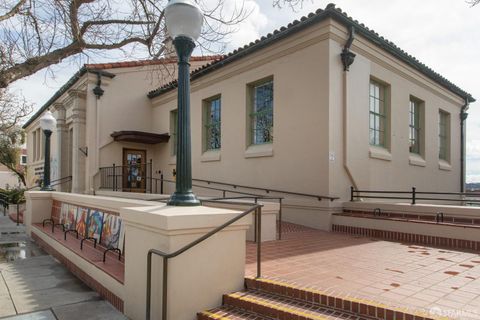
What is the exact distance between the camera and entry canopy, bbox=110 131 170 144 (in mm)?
13656

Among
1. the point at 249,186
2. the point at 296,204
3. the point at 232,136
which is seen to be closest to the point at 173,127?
the point at 232,136

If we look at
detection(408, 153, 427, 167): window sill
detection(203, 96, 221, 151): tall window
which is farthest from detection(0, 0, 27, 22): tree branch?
detection(408, 153, 427, 167): window sill

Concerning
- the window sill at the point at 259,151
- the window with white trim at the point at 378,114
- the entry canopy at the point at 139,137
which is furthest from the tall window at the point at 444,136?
the entry canopy at the point at 139,137

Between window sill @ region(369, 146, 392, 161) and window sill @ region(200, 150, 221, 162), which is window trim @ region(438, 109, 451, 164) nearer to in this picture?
window sill @ region(369, 146, 392, 161)

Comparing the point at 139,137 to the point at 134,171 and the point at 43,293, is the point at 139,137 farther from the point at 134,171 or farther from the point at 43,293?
the point at 43,293

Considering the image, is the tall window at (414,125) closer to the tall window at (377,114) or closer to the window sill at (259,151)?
the tall window at (377,114)

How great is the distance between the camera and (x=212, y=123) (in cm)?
1242

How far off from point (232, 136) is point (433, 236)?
6368 mm

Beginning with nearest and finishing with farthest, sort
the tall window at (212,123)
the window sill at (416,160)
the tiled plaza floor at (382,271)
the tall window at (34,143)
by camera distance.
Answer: the tiled plaza floor at (382,271) < the window sill at (416,160) < the tall window at (212,123) < the tall window at (34,143)

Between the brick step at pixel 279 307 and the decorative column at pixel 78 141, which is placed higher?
the decorative column at pixel 78 141

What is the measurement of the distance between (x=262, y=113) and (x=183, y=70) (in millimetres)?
6542

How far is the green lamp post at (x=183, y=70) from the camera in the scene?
3697 mm

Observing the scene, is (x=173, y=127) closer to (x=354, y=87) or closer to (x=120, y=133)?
(x=120, y=133)

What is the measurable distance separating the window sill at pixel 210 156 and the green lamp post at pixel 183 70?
7607 millimetres
